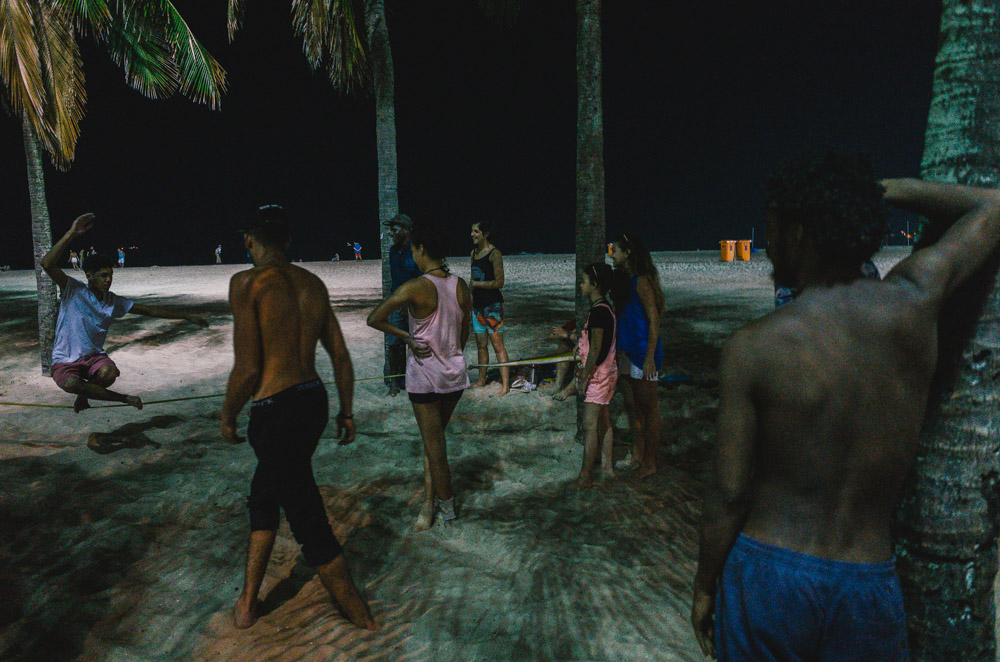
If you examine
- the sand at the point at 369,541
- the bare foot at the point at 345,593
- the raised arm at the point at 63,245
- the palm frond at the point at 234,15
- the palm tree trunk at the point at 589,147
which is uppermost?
the palm frond at the point at 234,15

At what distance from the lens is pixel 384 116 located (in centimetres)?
870

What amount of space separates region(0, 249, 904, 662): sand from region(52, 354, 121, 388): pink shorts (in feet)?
2.39

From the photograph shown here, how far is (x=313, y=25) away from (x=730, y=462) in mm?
9981

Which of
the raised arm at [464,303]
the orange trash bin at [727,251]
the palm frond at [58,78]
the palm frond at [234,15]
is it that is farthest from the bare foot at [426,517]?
the orange trash bin at [727,251]

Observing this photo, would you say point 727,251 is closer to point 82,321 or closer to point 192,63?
point 192,63

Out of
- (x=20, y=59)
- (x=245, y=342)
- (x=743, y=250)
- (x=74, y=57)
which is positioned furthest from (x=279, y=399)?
(x=743, y=250)

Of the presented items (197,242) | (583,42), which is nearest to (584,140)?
(583,42)

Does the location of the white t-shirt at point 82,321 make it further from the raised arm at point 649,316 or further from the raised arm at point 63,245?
the raised arm at point 649,316

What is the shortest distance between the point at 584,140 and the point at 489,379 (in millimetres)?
3752

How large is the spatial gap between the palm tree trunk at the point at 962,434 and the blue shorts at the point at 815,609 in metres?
0.57

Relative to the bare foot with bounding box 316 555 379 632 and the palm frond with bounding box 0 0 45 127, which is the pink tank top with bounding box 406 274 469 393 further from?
the palm frond with bounding box 0 0 45 127

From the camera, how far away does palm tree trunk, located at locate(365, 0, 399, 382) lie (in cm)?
855

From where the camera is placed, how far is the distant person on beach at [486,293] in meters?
7.58

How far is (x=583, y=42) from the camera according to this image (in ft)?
19.6
